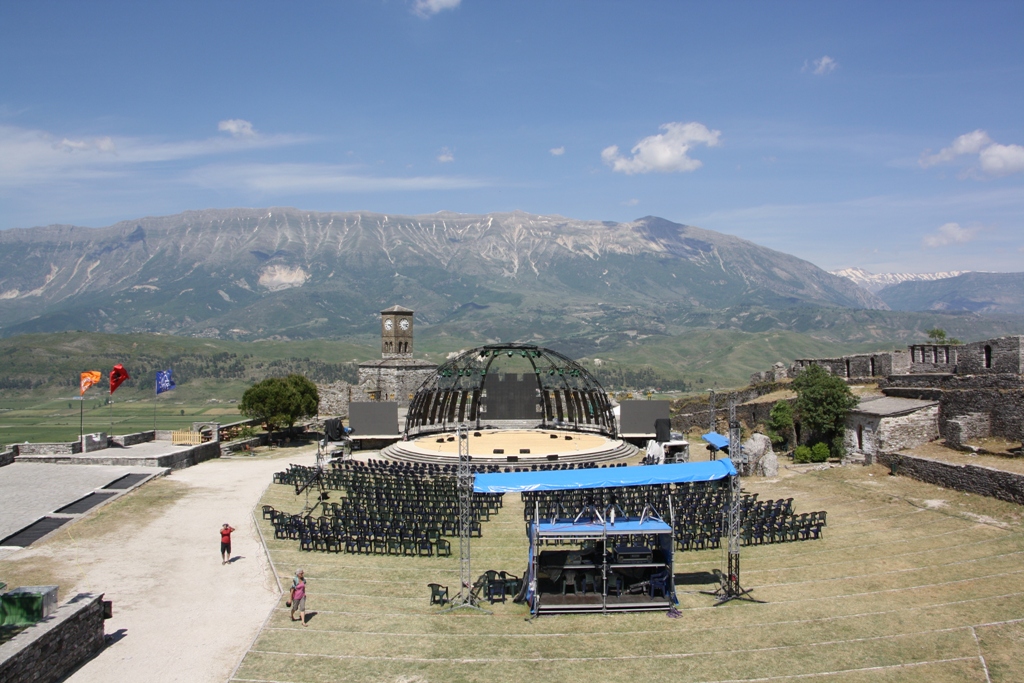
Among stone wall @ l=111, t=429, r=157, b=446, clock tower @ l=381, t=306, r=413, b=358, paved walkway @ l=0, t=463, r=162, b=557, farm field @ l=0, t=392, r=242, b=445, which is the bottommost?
farm field @ l=0, t=392, r=242, b=445

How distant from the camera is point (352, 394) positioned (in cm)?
7038

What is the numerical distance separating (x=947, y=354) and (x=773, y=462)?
13805mm

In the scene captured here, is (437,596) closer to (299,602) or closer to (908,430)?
(299,602)

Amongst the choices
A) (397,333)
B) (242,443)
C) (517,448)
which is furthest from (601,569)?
(397,333)

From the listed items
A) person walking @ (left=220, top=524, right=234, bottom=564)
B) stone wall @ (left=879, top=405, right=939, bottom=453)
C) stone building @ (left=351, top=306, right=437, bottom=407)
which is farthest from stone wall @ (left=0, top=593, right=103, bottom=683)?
stone building @ (left=351, top=306, right=437, bottom=407)

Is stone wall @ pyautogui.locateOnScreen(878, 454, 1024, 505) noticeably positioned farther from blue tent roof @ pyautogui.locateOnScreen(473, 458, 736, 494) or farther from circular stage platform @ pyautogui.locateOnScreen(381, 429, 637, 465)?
circular stage platform @ pyautogui.locateOnScreen(381, 429, 637, 465)

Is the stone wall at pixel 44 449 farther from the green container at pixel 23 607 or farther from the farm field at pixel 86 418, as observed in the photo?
the farm field at pixel 86 418

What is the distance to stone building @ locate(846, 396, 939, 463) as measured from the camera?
35500mm

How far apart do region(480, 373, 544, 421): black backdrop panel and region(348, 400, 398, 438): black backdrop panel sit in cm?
959

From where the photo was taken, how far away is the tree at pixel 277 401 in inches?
1975

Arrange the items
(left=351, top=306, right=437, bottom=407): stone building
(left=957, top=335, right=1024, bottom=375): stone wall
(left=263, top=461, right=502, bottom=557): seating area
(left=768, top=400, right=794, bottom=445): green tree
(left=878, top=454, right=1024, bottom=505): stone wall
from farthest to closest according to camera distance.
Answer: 1. (left=351, top=306, right=437, bottom=407): stone building
2. (left=768, top=400, right=794, bottom=445): green tree
3. (left=957, top=335, right=1024, bottom=375): stone wall
4. (left=878, top=454, right=1024, bottom=505): stone wall
5. (left=263, top=461, right=502, bottom=557): seating area

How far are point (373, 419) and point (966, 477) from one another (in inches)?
1347

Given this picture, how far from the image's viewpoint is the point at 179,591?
20.6 meters

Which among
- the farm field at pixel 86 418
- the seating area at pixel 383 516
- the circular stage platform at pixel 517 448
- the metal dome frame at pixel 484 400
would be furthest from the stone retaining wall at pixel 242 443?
the farm field at pixel 86 418
